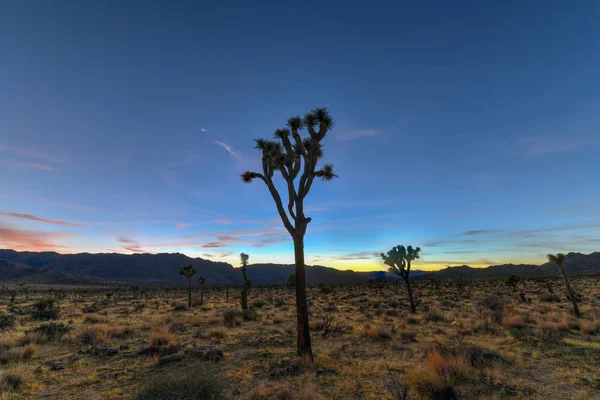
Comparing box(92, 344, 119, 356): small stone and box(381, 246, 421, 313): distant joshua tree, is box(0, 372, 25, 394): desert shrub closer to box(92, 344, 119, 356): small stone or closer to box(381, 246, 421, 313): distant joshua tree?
box(92, 344, 119, 356): small stone

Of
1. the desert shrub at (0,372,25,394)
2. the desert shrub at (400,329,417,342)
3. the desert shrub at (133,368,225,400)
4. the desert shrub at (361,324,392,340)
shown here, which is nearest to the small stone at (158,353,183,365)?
the desert shrub at (0,372,25,394)

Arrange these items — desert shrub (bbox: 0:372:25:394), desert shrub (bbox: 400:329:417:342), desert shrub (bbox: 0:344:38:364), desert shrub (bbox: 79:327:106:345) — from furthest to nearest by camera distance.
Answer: desert shrub (bbox: 79:327:106:345)
desert shrub (bbox: 400:329:417:342)
desert shrub (bbox: 0:344:38:364)
desert shrub (bbox: 0:372:25:394)

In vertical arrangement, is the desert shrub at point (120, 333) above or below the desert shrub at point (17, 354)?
below

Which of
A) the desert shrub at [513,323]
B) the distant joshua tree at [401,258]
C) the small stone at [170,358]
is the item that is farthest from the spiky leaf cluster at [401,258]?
the small stone at [170,358]

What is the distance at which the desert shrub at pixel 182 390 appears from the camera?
5.98m

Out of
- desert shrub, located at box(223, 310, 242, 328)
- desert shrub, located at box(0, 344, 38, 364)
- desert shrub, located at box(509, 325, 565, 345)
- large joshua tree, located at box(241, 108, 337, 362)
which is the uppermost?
large joshua tree, located at box(241, 108, 337, 362)

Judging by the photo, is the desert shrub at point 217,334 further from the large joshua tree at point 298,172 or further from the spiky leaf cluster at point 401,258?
the spiky leaf cluster at point 401,258

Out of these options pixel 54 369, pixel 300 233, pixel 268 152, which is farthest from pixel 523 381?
pixel 54 369

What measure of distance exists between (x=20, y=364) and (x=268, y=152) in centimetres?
1181

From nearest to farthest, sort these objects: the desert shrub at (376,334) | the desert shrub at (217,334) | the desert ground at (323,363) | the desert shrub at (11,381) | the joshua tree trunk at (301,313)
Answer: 1. the desert ground at (323,363)
2. the desert shrub at (11,381)
3. the joshua tree trunk at (301,313)
4. the desert shrub at (376,334)
5. the desert shrub at (217,334)

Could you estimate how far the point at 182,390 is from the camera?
6.12 meters

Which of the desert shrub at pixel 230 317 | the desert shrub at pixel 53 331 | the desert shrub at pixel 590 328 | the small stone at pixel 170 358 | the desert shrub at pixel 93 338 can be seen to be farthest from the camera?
the desert shrub at pixel 230 317

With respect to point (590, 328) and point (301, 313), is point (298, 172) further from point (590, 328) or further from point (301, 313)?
point (590, 328)

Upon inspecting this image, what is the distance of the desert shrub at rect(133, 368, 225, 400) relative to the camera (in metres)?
5.98
